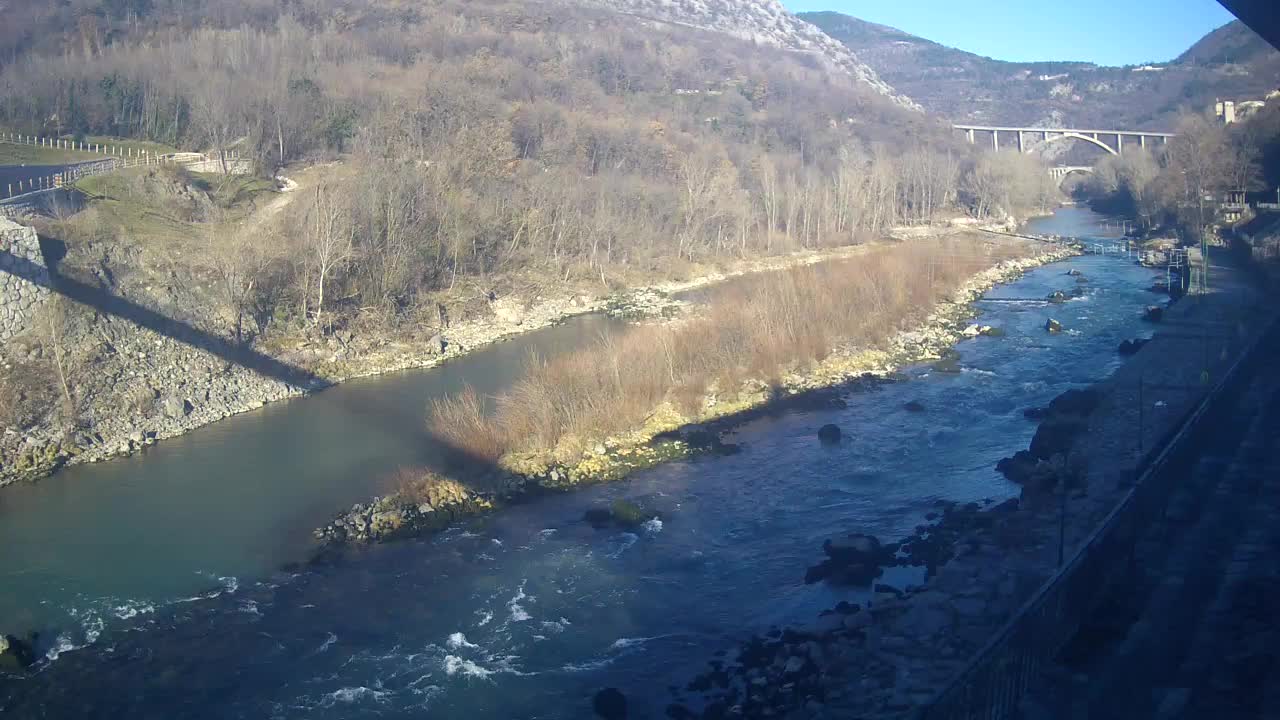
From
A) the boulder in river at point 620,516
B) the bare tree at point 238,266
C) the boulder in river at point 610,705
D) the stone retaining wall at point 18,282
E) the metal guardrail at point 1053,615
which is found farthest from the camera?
the bare tree at point 238,266

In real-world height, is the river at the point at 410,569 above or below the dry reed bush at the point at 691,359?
below

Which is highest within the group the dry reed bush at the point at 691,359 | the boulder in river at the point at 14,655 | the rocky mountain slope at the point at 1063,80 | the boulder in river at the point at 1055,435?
the rocky mountain slope at the point at 1063,80

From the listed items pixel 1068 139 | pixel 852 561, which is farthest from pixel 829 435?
pixel 1068 139

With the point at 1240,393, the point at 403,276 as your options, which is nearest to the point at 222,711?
the point at 1240,393

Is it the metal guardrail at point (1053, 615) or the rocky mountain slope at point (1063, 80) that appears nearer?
the metal guardrail at point (1053, 615)

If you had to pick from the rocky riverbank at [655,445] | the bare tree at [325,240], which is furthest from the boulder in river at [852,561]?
the bare tree at [325,240]

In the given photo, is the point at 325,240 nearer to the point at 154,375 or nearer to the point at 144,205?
the point at 144,205

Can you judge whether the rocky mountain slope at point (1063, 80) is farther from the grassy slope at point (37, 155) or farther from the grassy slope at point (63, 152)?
the grassy slope at point (37, 155)
